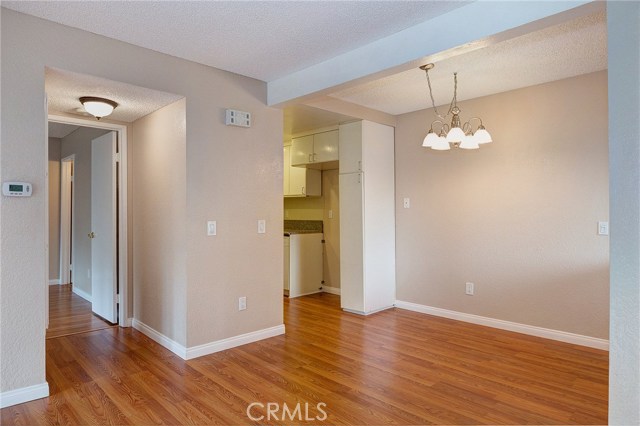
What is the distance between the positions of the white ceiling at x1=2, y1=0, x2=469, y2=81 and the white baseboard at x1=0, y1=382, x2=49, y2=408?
239 cm

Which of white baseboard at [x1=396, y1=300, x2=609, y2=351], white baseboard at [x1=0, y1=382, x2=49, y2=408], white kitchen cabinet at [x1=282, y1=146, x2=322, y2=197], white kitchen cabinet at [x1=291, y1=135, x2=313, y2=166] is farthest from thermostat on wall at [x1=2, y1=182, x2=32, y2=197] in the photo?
white baseboard at [x1=396, y1=300, x2=609, y2=351]

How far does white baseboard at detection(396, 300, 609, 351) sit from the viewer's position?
135 inches

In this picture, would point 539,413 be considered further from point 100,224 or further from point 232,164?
point 100,224

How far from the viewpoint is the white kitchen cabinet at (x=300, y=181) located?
5.71 metres

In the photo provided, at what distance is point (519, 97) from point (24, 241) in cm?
439

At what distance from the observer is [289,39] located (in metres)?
2.76

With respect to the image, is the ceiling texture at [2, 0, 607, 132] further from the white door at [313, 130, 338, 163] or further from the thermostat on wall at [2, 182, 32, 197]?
the white door at [313, 130, 338, 163]

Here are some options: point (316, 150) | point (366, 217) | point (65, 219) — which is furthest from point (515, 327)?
point (65, 219)

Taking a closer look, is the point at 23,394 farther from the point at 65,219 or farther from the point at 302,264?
the point at 65,219

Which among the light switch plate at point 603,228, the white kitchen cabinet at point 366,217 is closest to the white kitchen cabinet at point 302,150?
the white kitchen cabinet at point 366,217

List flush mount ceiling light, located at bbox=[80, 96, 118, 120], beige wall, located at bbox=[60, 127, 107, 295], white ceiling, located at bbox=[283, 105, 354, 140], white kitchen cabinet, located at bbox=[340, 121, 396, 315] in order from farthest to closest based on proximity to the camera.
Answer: beige wall, located at bbox=[60, 127, 107, 295], white kitchen cabinet, located at bbox=[340, 121, 396, 315], white ceiling, located at bbox=[283, 105, 354, 140], flush mount ceiling light, located at bbox=[80, 96, 118, 120]

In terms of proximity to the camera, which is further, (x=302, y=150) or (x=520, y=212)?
(x=302, y=150)

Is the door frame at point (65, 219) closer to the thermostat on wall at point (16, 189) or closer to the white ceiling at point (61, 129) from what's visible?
the white ceiling at point (61, 129)

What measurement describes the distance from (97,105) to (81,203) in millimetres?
2739
